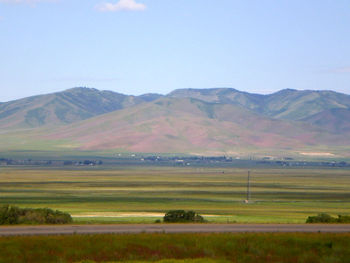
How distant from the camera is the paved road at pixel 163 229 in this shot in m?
37.5

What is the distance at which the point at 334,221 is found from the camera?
155 feet

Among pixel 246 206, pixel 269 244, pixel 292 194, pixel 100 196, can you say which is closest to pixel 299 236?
pixel 269 244

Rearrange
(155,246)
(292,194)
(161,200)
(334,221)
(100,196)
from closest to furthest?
(155,246) < (334,221) < (161,200) < (100,196) < (292,194)

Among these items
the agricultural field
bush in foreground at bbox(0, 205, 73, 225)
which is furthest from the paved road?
the agricultural field

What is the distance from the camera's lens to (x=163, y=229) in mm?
38750

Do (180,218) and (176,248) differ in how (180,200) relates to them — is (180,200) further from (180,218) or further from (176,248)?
(176,248)

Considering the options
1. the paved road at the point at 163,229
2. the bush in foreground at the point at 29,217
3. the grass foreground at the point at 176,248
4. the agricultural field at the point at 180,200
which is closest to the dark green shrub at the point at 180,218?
the paved road at the point at 163,229

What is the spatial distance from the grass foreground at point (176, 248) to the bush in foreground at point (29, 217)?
33.7ft

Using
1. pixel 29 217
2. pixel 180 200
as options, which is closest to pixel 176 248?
pixel 29 217

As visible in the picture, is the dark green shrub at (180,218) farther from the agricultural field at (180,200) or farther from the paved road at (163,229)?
the agricultural field at (180,200)

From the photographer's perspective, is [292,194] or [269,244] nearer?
[269,244]

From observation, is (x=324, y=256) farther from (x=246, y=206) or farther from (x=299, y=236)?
(x=246, y=206)

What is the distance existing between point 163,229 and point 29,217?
10291 mm

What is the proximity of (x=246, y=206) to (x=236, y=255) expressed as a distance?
64.2 meters
